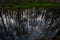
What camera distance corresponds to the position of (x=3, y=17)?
238 cm

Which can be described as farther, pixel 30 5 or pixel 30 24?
pixel 30 5

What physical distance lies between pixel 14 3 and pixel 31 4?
0.91 feet

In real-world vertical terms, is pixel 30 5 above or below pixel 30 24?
above

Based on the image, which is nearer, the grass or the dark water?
the dark water

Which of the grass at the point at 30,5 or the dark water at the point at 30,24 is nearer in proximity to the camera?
the dark water at the point at 30,24

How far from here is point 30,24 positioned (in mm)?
2291

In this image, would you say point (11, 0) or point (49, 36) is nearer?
point (49, 36)

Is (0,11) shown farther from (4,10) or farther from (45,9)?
(45,9)

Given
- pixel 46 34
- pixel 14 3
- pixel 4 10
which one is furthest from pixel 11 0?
pixel 46 34

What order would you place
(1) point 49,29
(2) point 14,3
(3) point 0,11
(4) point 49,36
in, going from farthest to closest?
(2) point 14,3
(3) point 0,11
(1) point 49,29
(4) point 49,36

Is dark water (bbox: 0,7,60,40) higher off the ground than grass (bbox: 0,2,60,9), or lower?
lower

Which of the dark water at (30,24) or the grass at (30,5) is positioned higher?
the grass at (30,5)

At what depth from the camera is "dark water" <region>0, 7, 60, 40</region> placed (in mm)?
2070

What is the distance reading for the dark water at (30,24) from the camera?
6.79 feet
